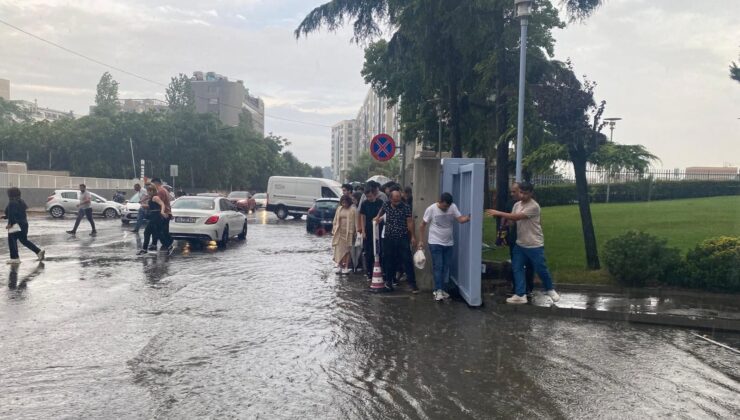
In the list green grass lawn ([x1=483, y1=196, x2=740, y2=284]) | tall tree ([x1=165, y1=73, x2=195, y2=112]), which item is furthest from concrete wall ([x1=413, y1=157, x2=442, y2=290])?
tall tree ([x1=165, y1=73, x2=195, y2=112])

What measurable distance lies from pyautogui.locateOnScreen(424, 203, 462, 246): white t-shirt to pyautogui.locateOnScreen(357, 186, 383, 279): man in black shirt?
6.93 feet

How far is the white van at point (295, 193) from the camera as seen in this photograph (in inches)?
1300

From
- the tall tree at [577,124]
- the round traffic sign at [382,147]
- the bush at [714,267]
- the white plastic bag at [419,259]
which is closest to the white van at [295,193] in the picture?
the round traffic sign at [382,147]

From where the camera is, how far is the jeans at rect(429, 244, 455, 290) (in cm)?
959

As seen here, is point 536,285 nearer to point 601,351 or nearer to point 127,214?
point 601,351

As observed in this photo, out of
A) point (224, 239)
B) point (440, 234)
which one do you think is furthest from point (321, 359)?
point (224, 239)

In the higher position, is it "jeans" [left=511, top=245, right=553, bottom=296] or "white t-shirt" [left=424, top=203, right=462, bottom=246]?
"white t-shirt" [left=424, top=203, right=462, bottom=246]

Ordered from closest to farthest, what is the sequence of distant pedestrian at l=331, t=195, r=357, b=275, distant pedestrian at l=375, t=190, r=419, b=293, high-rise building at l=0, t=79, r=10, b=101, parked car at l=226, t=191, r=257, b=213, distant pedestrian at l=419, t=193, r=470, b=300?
distant pedestrian at l=419, t=193, r=470, b=300 < distant pedestrian at l=375, t=190, r=419, b=293 < distant pedestrian at l=331, t=195, r=357, b=275 < parked car at l=226, t=191, r=257, b=213 < high-rise building at l=0, t=79, r=10, b=101

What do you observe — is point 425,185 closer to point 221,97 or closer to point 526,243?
point 526,243

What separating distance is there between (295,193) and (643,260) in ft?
81.9

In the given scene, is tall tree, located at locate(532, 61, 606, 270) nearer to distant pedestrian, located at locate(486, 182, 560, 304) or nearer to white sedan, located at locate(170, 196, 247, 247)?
distant pedestrian, located at locate(486, 182, 560, 304)

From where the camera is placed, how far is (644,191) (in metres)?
27.6

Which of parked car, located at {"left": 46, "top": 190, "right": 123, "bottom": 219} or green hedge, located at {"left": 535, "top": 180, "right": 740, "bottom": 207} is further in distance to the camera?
parked car, located at {"left": 46, "top": 190, "right": 123, "bottom": 219}

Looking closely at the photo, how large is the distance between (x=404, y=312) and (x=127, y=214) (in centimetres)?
1964
